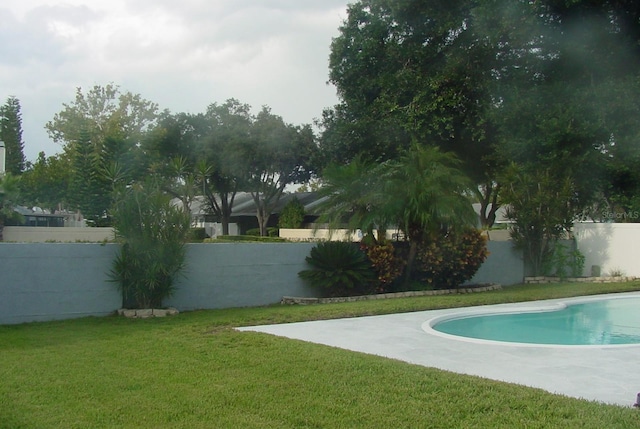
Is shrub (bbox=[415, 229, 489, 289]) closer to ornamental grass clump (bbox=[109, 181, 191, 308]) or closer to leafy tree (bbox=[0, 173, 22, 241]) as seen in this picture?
ornamental grass clump (bbox=[109, 181, 191, 308])

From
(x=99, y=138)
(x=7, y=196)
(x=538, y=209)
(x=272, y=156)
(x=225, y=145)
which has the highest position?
(x=99, y=138)

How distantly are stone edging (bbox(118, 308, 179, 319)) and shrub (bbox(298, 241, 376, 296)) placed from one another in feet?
11.7

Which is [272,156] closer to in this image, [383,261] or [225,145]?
[225,145]

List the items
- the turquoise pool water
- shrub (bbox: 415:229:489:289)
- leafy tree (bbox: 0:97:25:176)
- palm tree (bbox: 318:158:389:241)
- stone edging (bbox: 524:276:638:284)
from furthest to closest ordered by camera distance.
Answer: leafy tree (bbox: 0:97:25:176)
stone edging (bbox: 524:276:638:284)
shrub (bbox: 415:229:489:289)
palm tree (bbox: 318:158:389:241)
the turquoise pool water

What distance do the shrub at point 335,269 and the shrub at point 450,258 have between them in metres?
1.74

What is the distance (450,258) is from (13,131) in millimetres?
45014

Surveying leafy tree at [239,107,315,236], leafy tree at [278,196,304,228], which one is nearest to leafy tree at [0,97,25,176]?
leafy tree at [239,107,315,236]

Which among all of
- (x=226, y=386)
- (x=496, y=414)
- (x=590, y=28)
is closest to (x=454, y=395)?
(x=496, y=414)

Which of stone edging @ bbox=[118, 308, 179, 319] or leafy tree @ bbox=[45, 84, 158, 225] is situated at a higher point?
leafy tree @ bbox=[45, 84, 158, 225]

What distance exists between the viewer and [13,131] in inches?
2009

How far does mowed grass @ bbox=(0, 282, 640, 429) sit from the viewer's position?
5.42 metres

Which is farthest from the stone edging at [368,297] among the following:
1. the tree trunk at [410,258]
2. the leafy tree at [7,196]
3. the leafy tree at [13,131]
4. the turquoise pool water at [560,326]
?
the leafy tree at [13,131]

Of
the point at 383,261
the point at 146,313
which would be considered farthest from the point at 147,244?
the point at 383,261

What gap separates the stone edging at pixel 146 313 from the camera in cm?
1194
